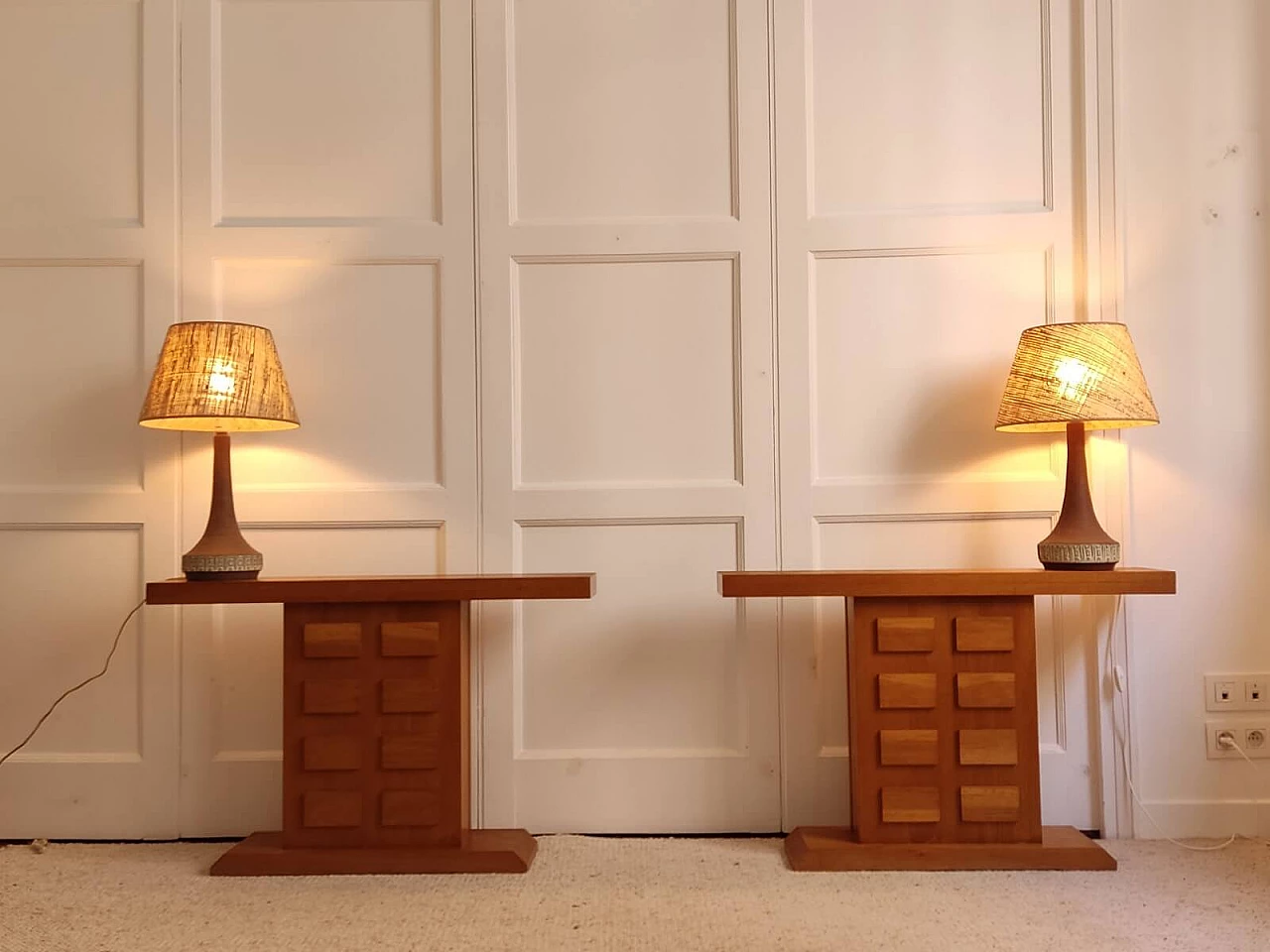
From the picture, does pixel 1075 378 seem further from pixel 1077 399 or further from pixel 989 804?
pixel 989 804

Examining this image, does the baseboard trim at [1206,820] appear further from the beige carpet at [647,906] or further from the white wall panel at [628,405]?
the white wall panel at [628,405]

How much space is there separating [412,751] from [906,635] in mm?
1097

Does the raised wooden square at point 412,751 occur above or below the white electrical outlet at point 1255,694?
below

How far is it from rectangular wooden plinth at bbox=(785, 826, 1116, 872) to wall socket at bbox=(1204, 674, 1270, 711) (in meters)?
0.51

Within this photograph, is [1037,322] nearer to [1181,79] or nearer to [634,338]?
[1181,79]

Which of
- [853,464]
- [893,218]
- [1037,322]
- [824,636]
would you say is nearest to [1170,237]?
[1037,322]

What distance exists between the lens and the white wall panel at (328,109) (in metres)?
2.51

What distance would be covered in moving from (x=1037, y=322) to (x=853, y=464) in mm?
558

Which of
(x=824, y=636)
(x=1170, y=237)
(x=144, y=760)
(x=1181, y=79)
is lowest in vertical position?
(x=144, y=760)

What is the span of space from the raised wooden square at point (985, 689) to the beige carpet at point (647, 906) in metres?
0.35

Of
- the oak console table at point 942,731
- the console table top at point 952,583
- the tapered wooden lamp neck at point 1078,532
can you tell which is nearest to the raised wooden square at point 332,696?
the console table top at point 952,583

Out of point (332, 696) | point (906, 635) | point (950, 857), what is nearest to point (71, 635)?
point (332, 696)

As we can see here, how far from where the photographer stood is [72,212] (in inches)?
98.7

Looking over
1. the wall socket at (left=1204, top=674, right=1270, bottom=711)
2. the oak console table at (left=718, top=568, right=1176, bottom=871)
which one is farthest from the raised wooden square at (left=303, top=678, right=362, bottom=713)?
the wall socket at (left=1204, top=674, right=1270, bottom=711)
